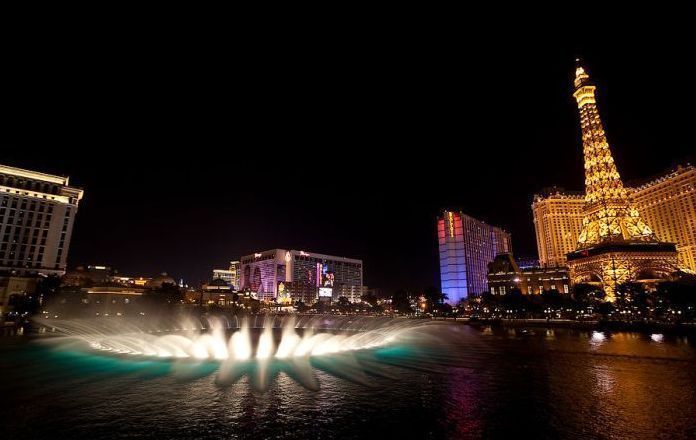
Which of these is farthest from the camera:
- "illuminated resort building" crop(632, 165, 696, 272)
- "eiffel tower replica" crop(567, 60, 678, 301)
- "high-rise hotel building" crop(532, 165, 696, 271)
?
"high-rise hotel building" crop(532, 165, 696, 271)

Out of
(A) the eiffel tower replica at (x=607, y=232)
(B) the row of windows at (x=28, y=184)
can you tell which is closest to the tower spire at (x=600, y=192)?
(A) the eiffel tower replica at (x=607, y=232)

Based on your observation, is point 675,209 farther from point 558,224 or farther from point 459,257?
point 459,257

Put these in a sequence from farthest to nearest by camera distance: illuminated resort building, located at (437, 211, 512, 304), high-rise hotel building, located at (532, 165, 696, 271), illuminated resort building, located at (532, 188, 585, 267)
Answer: illuminated resort building, located at (437, 211, 512, 304), illuminated resort building, located at (532, 188, 585, 267), high-rise hotel building, located at (532, 165, 696, 271)

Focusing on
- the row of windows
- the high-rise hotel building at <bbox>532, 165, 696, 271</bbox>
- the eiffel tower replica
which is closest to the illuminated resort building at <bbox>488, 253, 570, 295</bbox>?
the eiffel tower replica

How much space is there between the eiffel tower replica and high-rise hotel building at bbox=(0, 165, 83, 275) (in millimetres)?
125207

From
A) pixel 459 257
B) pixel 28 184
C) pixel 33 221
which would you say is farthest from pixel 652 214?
pixel 28 184

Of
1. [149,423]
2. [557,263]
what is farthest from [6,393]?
[557,263]

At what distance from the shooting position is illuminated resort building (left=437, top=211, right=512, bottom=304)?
14625cm

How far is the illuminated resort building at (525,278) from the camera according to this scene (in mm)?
119750

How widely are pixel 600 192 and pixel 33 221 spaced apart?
13508 cm

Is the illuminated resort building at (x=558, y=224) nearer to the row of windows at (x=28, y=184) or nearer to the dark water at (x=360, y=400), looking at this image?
the dark water at (x=360, y=400)

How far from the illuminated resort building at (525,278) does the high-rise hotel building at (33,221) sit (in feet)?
419

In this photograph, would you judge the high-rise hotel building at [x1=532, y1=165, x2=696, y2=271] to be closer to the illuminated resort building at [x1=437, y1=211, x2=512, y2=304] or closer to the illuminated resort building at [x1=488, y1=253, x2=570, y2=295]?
the illuminated resort building at [x1=488, y1=253, x2=570, y2=295]

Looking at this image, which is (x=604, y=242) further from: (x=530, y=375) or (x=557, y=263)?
(x=530, y=375)
